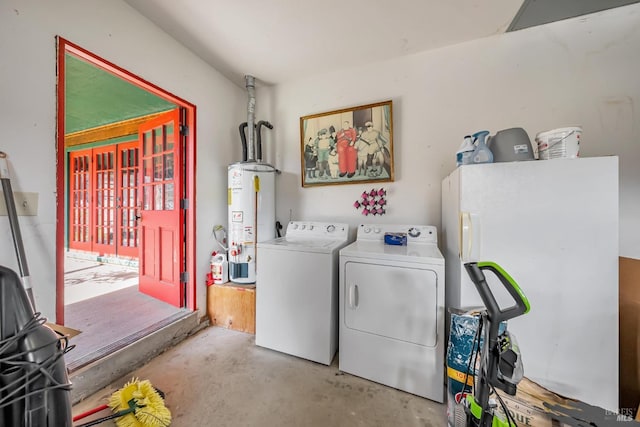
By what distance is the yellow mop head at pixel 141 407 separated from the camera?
114 centimetres

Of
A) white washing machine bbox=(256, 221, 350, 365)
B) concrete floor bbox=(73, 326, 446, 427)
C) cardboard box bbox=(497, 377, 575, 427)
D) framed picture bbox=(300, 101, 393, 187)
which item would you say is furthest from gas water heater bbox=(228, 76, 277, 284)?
cardboard box bbox=(497, 377, 575, 427)

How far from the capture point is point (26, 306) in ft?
2.06

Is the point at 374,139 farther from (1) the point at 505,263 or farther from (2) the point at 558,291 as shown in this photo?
(2) the point at 558,291

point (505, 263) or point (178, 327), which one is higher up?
point (505, 263)

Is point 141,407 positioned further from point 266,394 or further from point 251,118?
point 251,118

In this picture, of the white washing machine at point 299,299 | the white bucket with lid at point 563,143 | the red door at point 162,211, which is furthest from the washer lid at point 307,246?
the white bucket with lid at point 563,143

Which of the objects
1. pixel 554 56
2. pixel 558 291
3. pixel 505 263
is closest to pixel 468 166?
pixel 505 263

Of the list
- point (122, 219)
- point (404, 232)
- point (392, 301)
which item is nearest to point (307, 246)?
point (392, 301)

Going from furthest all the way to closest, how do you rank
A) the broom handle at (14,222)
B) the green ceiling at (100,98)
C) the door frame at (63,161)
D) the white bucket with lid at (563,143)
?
the green ceiling at (100,98)
the door frame at (63,161)
the white bucket with lid at (563,143)
the broom handle at (14,222)

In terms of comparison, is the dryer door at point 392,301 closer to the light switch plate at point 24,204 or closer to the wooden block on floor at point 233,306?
the wooden block on floor at point 233,306

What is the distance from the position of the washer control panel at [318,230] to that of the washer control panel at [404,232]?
0.17 meters

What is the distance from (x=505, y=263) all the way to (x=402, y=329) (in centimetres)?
71

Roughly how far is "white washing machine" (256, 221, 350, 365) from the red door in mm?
940

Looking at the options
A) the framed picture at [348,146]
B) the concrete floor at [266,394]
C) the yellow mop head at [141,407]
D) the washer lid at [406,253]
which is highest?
the framed picture at [348,146]
